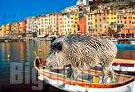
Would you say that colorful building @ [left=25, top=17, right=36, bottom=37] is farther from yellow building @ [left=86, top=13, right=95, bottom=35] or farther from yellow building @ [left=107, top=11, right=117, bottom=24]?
yellow building @ [left=107, top=11, right=117, bottom=24]

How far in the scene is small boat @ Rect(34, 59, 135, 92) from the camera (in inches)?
589

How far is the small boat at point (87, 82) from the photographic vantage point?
1496 cm

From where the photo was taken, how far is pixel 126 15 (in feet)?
329

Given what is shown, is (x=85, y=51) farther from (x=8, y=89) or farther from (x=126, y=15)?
(x=126, y=15)

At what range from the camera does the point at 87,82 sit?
1548 cm

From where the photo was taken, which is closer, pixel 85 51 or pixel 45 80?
pixel 85 51

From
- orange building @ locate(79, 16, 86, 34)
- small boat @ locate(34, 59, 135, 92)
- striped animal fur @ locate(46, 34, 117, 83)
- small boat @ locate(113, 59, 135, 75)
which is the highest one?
orange building @ locate(79, 16, 86, 34)

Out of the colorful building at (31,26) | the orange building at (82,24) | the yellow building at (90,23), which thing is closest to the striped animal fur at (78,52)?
the yellow building at (90,23)

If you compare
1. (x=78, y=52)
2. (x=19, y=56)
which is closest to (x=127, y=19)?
(x=19, y=56)

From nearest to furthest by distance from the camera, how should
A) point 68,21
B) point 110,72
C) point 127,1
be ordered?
1. point 110,72
2. point 68,21
3. point 127,1

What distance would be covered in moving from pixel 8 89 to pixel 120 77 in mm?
5062

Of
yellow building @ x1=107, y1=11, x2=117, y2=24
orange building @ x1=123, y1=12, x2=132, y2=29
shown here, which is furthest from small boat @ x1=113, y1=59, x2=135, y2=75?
yellow building @ x1=107, y1=11, x2=117, y2=24

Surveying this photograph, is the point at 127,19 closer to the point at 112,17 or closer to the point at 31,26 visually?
the point at 112,17

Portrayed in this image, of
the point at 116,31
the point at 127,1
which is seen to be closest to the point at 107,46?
the point at 116,31
